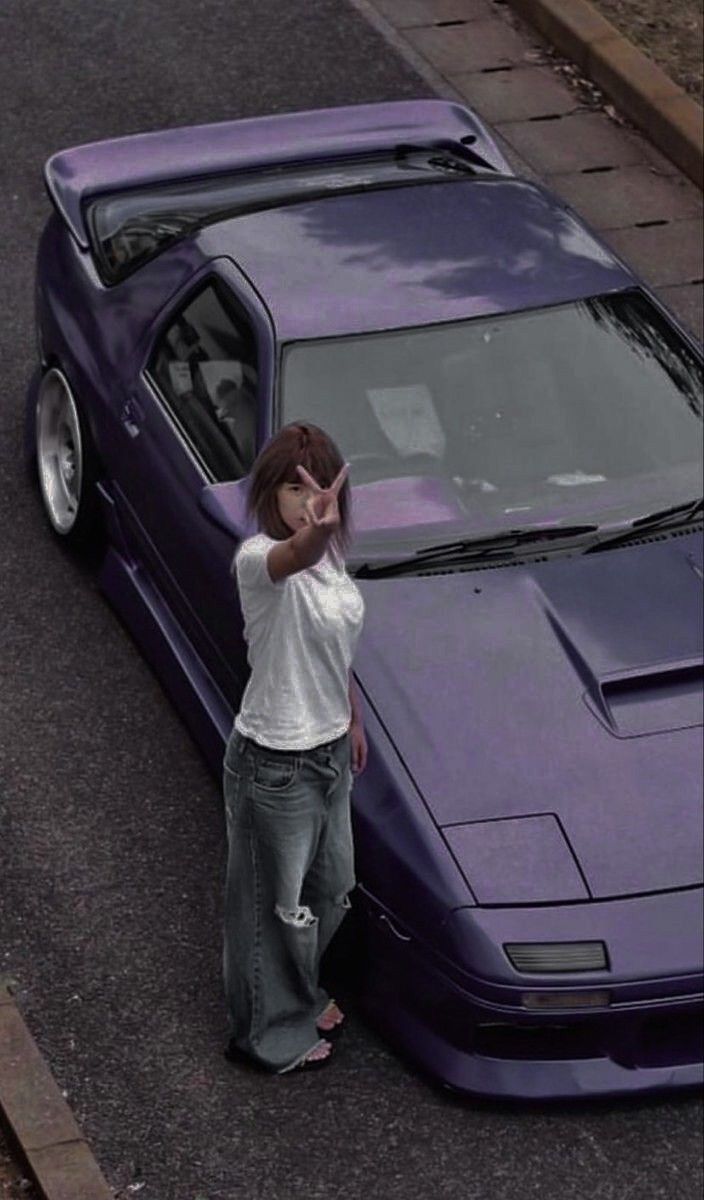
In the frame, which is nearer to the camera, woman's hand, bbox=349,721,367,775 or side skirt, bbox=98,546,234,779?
woman's hand, bbox=349,721,367,775

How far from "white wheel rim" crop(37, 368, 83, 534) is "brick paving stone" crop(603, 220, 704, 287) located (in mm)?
3049

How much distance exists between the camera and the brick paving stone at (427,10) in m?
12.4

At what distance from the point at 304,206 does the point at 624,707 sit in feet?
7.34

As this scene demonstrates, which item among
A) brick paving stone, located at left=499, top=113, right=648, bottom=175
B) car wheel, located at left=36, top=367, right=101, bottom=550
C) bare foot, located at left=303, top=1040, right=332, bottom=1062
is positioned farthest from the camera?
brick paving stone, located at left=499, top=113, right=648, bottom=175

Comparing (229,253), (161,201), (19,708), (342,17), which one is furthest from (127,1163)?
(342,17)

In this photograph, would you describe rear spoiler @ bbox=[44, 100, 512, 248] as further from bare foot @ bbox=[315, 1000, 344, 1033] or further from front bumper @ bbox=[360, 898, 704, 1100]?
front bumper @ bbox=[360, 898, 704, 1100]

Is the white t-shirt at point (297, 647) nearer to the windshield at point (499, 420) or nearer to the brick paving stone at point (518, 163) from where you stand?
the windshield at point (499, 420)

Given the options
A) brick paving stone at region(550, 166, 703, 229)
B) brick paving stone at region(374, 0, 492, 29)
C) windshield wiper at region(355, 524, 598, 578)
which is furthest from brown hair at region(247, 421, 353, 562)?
brick paving stone at region(374, 0, 492, 29)

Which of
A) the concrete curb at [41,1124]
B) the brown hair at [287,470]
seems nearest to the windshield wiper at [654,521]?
the brown hair at [287,470]

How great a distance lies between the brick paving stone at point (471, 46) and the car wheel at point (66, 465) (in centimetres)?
426

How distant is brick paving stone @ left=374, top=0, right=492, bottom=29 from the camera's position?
12422 mm

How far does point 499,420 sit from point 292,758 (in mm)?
1616

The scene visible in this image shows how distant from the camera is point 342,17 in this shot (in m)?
12.5

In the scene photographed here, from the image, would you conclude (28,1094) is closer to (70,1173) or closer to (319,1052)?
(70,1173)
